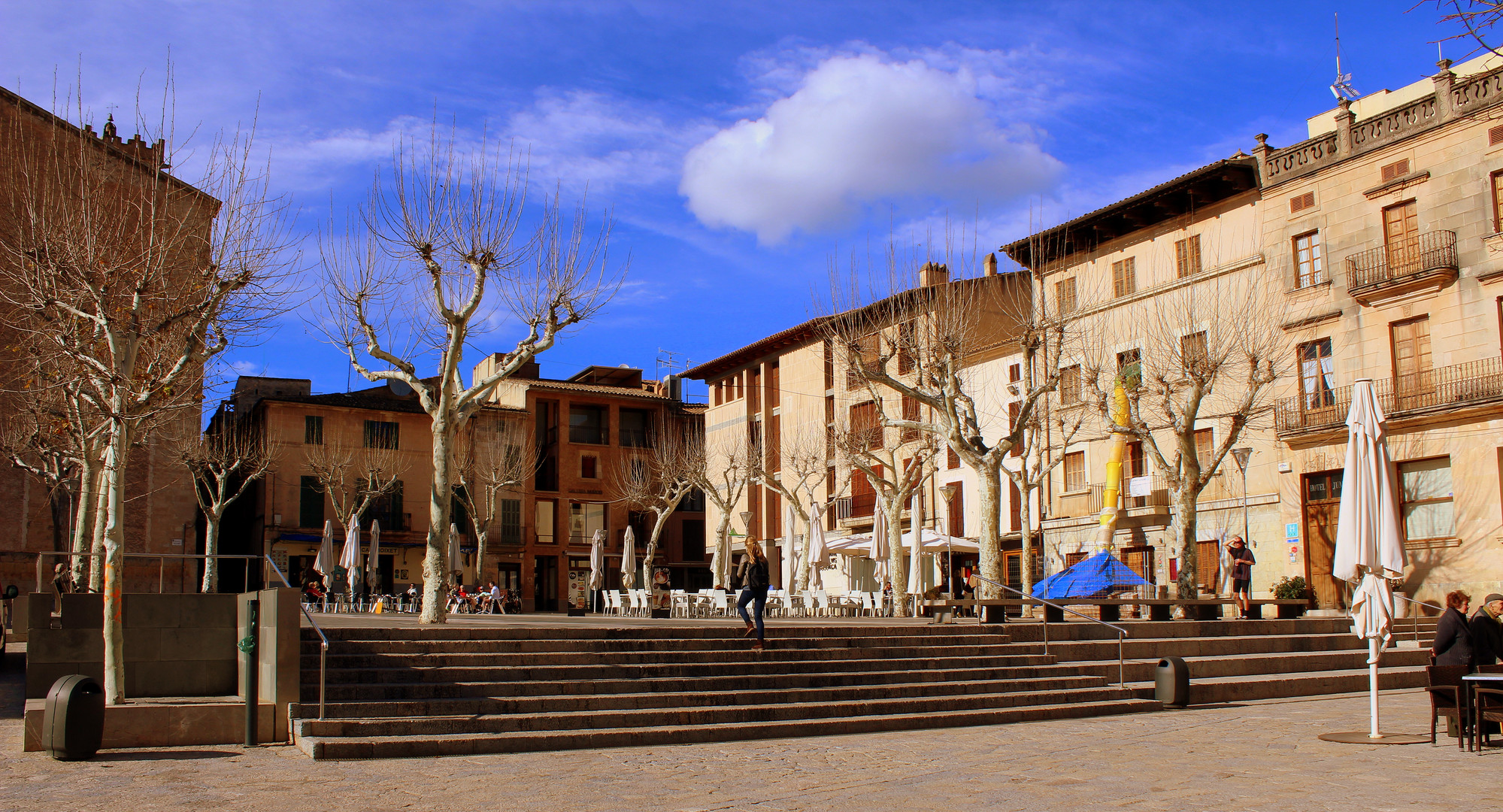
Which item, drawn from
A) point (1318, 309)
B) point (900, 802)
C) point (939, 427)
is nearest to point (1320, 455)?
point (1318, 309)

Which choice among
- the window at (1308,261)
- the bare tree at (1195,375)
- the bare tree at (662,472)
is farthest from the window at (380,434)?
the window at (1308,261)

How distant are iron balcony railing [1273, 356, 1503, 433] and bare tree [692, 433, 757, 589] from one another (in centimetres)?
1626

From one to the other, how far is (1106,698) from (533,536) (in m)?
43.3

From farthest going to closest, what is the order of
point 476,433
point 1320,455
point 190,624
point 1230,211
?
point 476,433
point 1230,211
point 1320,455
point 190,624

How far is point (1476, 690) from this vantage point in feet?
33.5

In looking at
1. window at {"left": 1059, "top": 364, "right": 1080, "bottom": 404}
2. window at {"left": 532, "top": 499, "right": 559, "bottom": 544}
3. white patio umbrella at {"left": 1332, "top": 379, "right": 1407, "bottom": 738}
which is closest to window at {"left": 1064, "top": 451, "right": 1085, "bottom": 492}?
window at {"left": 1059, "top": 364, "right": 1080, "bottom": 404}

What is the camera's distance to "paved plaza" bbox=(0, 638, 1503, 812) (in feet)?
27.0

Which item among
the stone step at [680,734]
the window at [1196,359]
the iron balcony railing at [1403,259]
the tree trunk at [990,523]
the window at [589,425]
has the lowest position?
the stone step at [680,734]

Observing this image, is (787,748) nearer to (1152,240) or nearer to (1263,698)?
(1263,698)

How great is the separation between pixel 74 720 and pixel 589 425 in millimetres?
49724

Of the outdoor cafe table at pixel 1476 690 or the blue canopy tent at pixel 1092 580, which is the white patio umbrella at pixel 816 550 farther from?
the outdoor cafe table at pixel 1476 690

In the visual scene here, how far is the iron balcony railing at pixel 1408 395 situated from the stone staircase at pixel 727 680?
11.2 metres

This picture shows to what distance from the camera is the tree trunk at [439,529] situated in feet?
57.3

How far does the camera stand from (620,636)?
1471 centimetres
